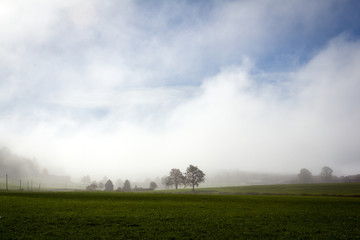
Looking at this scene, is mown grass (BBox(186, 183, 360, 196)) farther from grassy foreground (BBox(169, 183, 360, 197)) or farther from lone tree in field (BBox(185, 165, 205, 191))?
lone tree in field (BBox(185, 165, 205, 191))

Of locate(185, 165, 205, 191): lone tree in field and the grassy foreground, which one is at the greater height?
locate(185, 165, 205, 191): lone tree in field

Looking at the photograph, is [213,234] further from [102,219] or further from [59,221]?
[59,221]

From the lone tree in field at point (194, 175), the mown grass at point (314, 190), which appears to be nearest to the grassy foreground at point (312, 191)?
the mown grass at point (314, 190)

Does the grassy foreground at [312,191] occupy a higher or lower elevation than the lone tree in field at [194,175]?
lower

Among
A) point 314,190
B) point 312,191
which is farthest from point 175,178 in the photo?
point 314,190

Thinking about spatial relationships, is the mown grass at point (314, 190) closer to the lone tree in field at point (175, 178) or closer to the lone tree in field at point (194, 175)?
the lone tree in field at point (194, 175)

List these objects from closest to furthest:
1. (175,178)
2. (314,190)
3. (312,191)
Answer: (312,191), (314,190), (175,178)

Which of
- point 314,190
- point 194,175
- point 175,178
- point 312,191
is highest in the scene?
point 194,175

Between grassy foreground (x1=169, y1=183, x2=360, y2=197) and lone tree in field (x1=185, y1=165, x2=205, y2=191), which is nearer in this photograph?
grassy foreground (x1=169, y1=183, x2=360, y2=197)

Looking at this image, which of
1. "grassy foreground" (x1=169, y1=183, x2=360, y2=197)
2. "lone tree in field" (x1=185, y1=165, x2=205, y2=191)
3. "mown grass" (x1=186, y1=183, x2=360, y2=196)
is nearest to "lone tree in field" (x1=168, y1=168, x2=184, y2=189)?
"lone tree in field" (x1=185, y1=165, x2=205, y2=191)

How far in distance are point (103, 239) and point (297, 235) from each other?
607 inches

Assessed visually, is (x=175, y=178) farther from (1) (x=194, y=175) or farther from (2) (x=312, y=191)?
(2) (x=312, y=191)

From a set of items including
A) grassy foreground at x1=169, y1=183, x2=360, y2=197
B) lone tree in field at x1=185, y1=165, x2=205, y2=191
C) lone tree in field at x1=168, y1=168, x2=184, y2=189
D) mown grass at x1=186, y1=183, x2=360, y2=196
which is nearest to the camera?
grassy foreground at x1=169, y1=183, x2=360, y2=197

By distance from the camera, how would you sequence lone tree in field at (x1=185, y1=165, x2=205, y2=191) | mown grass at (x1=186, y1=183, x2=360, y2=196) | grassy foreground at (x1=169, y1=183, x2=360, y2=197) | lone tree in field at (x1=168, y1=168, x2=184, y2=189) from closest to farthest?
grassy foreground at (x1=169, y1=183, x2=360, y2=197) < mown grass at (x1=186, y1=183, x2=360, y2=196) < lone tree in field at (x1=185, y1=165, x2=205, y2=191) < lone tree in field at (x1=168, y1=168, x2=184, y2=189)
